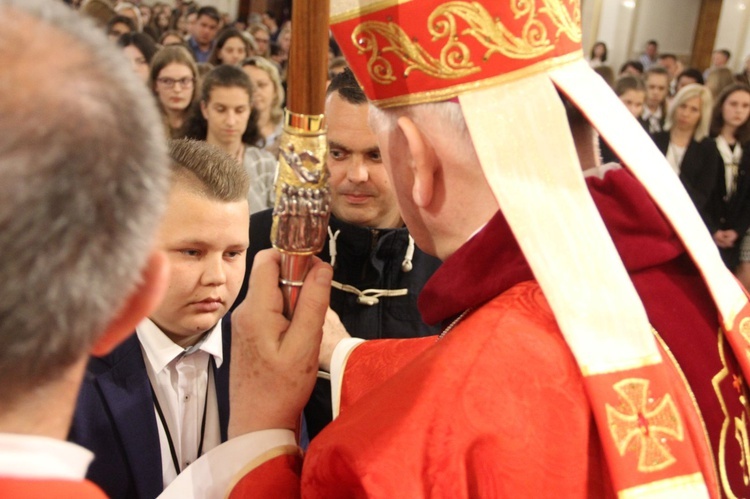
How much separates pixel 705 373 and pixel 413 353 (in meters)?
0.61

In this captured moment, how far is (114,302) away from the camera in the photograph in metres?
0.78

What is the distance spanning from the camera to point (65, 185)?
682 millimetres

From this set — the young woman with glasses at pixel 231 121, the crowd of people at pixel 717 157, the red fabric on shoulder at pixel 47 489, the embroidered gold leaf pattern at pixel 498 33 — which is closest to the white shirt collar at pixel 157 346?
the embroidered gold leaf pattern at pixel 498 33

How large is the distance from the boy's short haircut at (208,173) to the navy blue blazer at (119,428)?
424mm

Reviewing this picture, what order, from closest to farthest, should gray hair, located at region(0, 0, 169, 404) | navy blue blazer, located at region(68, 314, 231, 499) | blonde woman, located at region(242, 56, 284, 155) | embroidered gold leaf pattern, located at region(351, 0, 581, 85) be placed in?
gray hair, located at region(0, 0, 169, 404), embroidered gold leaf pattern, located at region(351, 0, 581, 85), navy blue blazer, located at region(68, 314, 231, 499), blonde woman, located at region(242, 56, 284, 155)

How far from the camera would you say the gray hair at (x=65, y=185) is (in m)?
0.66

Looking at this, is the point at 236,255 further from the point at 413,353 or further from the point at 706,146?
the point at 706,146

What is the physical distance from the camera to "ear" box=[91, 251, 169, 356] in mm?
846

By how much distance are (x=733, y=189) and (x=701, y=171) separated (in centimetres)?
25

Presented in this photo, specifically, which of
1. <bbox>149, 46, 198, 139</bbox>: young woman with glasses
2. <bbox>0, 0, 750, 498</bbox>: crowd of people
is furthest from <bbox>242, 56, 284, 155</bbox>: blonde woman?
<bbox>0, 0, 750, 498</bbox>: crowd of people

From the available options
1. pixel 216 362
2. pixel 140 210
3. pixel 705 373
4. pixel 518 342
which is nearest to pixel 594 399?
pixel 518 342

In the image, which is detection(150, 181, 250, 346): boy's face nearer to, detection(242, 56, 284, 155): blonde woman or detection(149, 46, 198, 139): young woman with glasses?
detection(149, 46, 198, 139): young woman with glasses

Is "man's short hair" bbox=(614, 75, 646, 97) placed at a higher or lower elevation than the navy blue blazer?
higher

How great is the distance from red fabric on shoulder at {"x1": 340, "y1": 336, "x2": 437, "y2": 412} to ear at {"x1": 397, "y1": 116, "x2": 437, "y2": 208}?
0.43 metres
